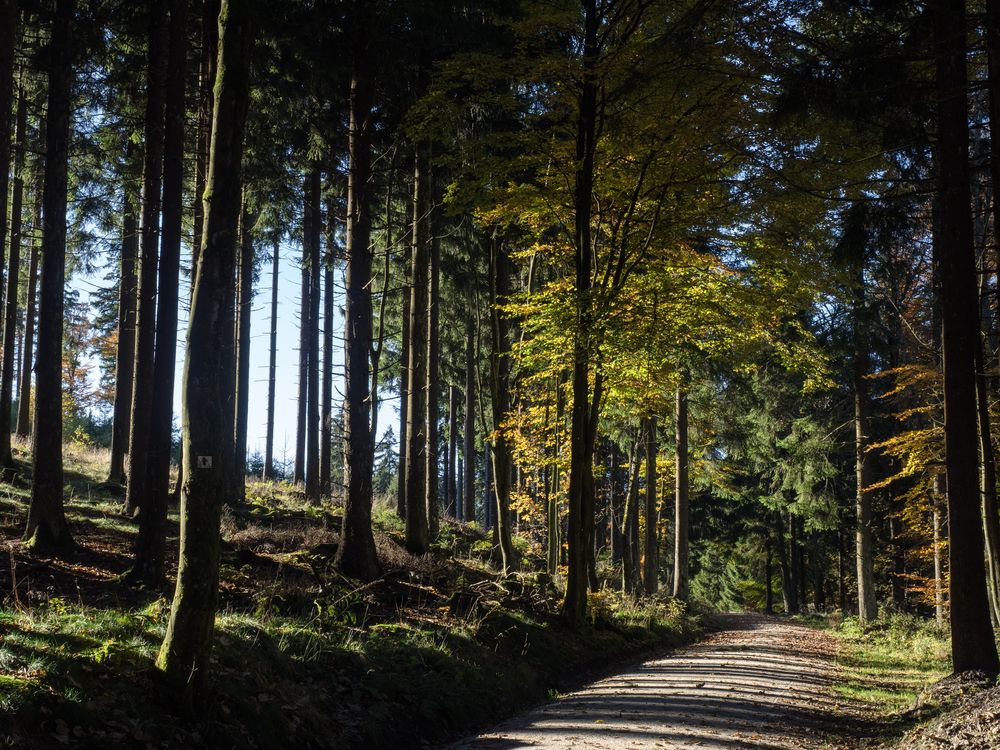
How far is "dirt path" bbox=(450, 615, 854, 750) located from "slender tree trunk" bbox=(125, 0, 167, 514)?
762 centimetres

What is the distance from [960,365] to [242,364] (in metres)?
15.9

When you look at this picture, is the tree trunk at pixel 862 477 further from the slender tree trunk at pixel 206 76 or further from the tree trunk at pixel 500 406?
the slender tree trunk at pixel 206 76

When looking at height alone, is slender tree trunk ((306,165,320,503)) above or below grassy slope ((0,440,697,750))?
above

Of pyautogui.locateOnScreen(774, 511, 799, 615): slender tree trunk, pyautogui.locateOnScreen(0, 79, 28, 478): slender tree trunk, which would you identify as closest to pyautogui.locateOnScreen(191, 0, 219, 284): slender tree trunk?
pyautogui.locateOnScreen(0, 79, 28, 478): slender tree trunk

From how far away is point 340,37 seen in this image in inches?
512

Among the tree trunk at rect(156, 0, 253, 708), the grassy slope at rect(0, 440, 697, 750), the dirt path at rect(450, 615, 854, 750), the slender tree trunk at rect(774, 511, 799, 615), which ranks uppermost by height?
the tree trunk at rect(156, 0, 253, 708)

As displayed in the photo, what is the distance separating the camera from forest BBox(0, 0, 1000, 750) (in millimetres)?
6195

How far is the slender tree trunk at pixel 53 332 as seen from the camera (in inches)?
406

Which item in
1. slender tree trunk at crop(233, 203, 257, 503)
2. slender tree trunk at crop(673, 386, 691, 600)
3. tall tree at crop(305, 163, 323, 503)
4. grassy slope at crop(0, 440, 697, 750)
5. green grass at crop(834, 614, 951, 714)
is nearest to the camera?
grassy slope at crop(0, 440, 697, 750)

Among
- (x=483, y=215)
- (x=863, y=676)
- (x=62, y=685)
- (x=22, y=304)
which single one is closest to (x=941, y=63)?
(x=483, y=215)

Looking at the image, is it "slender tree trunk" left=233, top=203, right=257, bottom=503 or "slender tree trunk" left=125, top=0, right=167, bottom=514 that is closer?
"slender tree trunk" left=125, top=0, right=167, bottom=514

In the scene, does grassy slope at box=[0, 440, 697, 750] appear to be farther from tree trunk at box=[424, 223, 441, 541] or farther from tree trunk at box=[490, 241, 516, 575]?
tree trunk at box=[424, 223, 441, 541]

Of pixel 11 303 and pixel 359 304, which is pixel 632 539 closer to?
pixel 359 304

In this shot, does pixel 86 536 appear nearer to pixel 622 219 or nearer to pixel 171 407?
pixel 171 407
